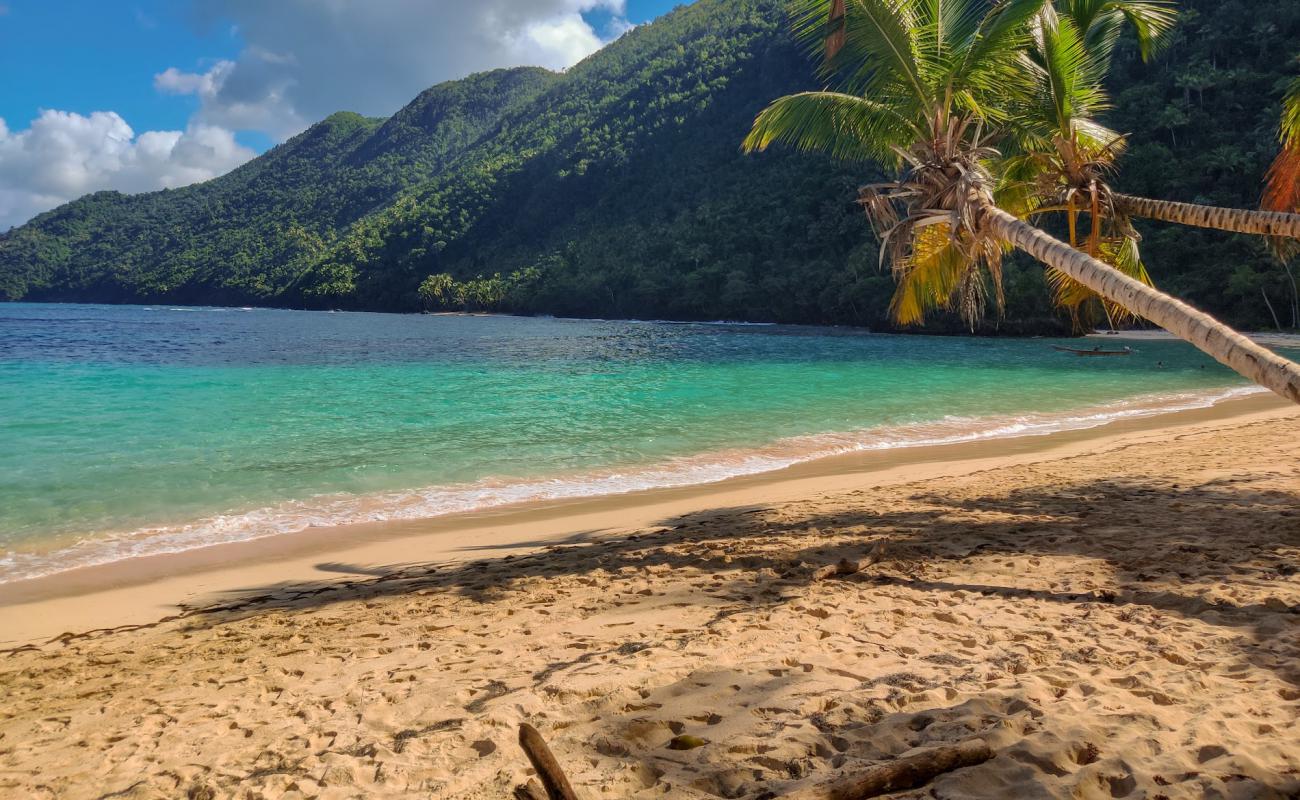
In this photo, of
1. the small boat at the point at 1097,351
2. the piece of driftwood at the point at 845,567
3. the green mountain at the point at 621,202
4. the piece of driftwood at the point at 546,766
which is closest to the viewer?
the piece of driftwood at the point at 546,766

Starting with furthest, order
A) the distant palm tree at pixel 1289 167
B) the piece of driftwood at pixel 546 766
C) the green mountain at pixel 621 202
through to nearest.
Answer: the green mountain at pixel 621 202
the distant palm tree at pixel 1289 167
the piece of driftwood at pixel 546 766

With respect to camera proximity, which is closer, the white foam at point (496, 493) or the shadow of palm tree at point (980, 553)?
the shadow of palm tree at point (980, 553)

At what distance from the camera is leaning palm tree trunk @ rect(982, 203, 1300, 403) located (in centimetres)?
375

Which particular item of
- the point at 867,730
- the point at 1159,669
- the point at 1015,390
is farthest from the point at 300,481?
the point at 1015,390

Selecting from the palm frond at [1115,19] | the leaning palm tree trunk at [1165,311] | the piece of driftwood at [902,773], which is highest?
the palm frond at [1115,19]

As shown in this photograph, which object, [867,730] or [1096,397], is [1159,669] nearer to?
[867,730]

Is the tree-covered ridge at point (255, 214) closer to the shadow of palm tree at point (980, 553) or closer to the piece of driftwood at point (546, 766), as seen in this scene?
the shadow of palm tree at point (980, 553)

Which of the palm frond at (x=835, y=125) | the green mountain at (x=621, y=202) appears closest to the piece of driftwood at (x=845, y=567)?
the palm frond at (x=835, y=125)

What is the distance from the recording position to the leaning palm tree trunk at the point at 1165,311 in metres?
3.75

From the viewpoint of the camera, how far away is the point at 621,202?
98188mm

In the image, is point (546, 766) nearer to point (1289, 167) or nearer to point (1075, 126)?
point (1075, 126)

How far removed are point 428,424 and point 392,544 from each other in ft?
23.0

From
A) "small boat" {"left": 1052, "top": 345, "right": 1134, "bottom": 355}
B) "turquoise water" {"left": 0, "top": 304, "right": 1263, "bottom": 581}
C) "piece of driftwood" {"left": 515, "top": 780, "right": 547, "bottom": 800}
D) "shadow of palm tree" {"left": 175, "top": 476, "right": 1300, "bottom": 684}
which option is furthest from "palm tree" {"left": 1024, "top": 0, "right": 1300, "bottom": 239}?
"small boat" {"left": 1052, "top": 345, "right": 1134, "bottom": 355}

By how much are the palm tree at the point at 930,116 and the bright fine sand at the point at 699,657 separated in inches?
90.1
